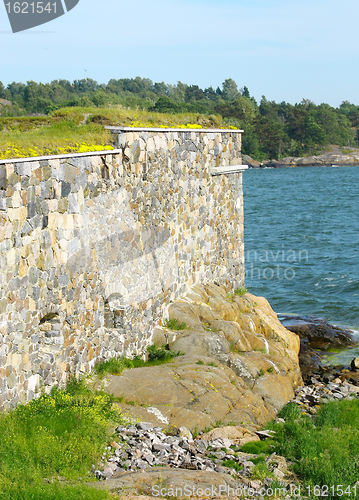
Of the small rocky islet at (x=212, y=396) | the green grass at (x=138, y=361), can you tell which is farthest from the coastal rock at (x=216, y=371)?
the green grass at (x=138, y=361)

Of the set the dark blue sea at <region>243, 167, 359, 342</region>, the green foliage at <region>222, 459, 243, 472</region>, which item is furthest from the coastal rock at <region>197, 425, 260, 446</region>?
the dark blue sea at <region>243, 167, 359, 342</region>

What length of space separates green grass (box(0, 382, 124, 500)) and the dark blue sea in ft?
58.0

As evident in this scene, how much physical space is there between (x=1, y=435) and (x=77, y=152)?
4.69 m

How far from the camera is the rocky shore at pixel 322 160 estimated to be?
363 feet

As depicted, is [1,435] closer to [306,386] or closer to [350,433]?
[350,433]

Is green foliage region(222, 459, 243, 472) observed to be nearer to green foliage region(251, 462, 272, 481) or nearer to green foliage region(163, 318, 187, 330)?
green foliage region(251, 462, 272, 481)

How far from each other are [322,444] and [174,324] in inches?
188

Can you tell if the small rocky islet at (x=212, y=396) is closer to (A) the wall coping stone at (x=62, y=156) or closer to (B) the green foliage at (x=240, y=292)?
(B) the green foliage at (x=240, y=292)

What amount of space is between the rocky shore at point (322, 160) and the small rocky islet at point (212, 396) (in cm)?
9597

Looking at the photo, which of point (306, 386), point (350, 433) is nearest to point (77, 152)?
point (350, 433)

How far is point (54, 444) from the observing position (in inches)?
277

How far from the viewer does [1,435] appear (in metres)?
7.05

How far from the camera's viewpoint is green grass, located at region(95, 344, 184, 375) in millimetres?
10398

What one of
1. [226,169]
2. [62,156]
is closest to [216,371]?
[62,156]
